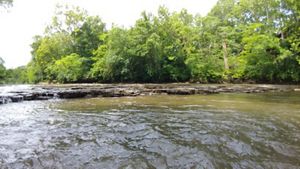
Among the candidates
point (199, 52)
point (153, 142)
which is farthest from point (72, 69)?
point (153, 142)

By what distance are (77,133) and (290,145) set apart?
3.74 meters

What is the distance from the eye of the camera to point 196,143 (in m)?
3.67

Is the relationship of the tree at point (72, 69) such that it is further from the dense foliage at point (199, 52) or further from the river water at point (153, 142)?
the river water at point (153, 142)

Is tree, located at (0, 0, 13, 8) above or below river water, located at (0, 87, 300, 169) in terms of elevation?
above

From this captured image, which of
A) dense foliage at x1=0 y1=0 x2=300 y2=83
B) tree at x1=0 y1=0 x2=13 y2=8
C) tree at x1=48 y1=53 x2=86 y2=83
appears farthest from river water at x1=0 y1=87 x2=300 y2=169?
tree at x1=48 y1=53 x2=86 y2=83

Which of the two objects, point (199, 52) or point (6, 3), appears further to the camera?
point (199, 52)

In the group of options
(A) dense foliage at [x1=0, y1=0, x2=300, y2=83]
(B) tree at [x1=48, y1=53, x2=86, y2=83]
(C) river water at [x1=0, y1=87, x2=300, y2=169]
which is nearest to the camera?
(C) river water at [x1=0, y1=87, x2=300, y2=169]

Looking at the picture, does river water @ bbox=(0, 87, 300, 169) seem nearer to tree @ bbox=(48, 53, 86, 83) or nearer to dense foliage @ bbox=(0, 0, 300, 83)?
dense foliage @ bbox=(0, 0, 300, 83)

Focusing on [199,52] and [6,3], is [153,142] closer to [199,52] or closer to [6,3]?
[6,3]

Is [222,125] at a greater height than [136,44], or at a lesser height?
lesser

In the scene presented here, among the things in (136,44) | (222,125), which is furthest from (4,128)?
(136,44)

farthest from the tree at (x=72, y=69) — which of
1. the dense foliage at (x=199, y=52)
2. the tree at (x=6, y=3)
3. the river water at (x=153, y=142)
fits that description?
the river water at (x=153, y=142)

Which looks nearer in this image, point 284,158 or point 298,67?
point 284,158

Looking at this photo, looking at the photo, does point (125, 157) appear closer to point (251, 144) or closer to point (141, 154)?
point (141, 154)
